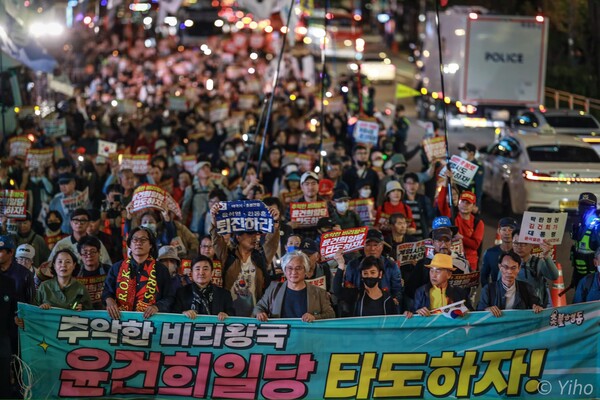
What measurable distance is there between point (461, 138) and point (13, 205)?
71.0 feet

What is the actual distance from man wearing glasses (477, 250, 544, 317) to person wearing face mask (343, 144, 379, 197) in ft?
18.4

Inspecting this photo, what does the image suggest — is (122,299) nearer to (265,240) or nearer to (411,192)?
(265,240)

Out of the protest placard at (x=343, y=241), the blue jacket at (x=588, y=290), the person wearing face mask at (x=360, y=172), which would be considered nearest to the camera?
the blue jacket at (x=588, y=290)

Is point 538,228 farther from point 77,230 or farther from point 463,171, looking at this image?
point 77,230

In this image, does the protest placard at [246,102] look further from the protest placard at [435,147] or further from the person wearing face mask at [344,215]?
the person wearing face mask at [344,215]

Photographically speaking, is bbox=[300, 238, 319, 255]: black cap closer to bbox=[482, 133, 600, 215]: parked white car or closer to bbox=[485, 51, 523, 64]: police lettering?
bbox=[482, 133, 600, 215]: parked white car

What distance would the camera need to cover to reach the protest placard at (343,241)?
9.98 metres

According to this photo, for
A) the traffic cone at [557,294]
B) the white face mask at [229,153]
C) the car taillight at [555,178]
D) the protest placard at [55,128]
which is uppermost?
the protest placard at [55,128]

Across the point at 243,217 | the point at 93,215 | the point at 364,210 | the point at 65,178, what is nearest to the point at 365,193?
the point at 364,210

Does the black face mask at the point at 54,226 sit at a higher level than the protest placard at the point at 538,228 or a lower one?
lower

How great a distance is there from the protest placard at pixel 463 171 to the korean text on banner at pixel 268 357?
5007 millimetres

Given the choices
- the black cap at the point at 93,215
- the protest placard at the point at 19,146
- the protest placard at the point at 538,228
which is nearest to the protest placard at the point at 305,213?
the black cap at the point at 93,215

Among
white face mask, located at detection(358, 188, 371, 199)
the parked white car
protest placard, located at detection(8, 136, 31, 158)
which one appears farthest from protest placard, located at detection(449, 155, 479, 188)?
protest placard, located at detection(8, 136, 31, 158)

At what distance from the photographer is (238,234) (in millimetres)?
10000
